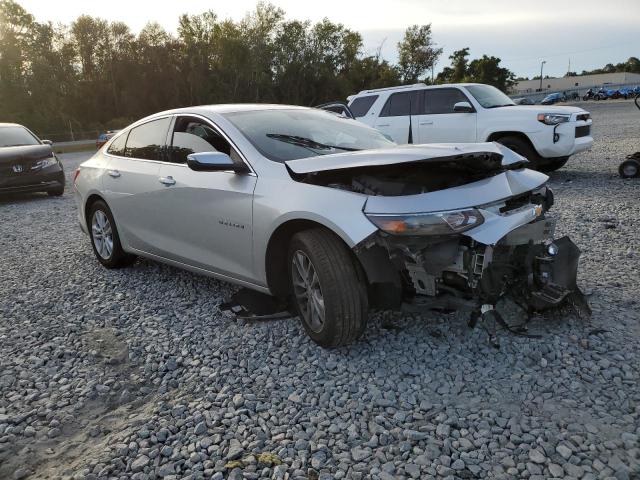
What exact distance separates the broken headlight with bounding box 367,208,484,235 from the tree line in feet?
197

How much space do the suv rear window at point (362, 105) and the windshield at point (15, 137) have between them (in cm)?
726

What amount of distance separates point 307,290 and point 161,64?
215 ft

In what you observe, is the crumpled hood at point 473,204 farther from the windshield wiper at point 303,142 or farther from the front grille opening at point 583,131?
the front grille opening at point 583,131

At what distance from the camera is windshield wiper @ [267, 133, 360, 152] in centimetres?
408

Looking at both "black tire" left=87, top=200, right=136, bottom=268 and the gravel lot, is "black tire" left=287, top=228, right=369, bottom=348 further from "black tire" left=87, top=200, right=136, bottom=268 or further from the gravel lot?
"black tire" left=87, top=200, right=136, bottom=268

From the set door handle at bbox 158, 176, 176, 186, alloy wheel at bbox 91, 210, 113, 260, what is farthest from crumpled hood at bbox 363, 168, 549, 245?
alloy wheel at bbox 91, 210, 113, 260

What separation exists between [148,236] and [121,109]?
213ft

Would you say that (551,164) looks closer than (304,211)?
No

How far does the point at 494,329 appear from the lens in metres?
3.56

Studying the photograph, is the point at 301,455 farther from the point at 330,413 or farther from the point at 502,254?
the point at 502,254

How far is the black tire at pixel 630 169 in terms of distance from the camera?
371 inches

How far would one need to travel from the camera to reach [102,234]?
572 centimetres

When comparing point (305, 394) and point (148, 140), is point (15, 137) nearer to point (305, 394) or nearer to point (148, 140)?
point (148, 140)

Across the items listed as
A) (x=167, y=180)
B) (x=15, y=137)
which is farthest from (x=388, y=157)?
(x=15, y=137)
